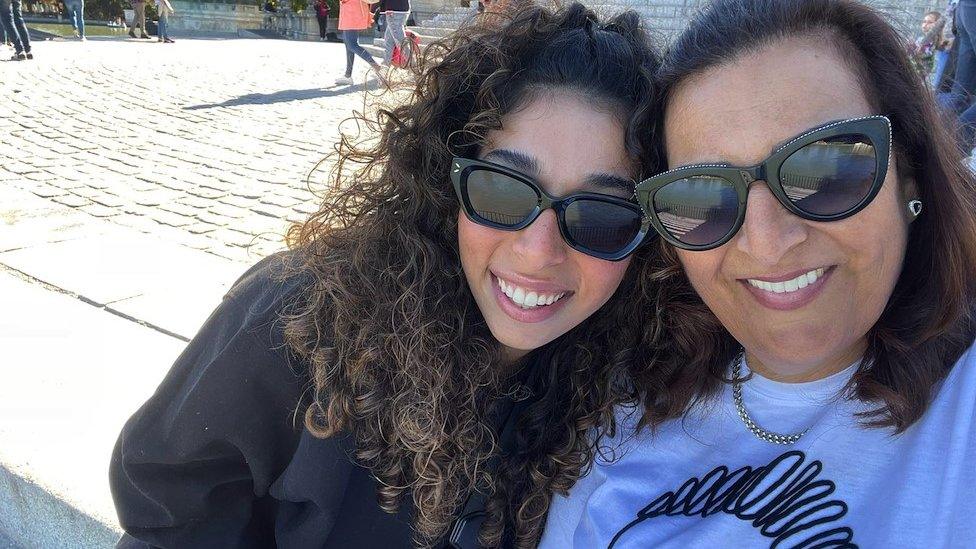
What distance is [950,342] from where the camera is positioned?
1.59 metres

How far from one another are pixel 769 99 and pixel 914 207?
379mm

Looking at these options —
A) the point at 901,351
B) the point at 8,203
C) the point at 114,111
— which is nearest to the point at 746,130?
the point at 901,351

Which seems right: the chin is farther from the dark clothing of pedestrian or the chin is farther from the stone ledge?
the dark clothing of pedestrian

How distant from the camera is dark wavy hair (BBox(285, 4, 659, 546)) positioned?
184 centimetres

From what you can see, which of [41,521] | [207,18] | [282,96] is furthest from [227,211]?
[207,18]

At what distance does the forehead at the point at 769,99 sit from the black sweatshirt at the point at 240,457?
42.8 inches

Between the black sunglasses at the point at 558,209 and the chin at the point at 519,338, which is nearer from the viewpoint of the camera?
the black sunglasses at the point at 558,209

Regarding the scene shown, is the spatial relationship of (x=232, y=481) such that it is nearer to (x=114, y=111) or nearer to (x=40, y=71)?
(x=114, y=111)

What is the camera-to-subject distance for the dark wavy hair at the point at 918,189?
154 centimetres

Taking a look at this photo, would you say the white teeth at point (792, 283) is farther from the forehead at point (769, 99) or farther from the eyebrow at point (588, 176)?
the eyebrow at point (588, 176)

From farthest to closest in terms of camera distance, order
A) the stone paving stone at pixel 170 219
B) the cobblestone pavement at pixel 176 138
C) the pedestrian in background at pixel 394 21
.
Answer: the pedestrian in background at pixel 394 21 → the cobblestone pavement at pixel 176 138 → the stone paving stone at pixel 170 219

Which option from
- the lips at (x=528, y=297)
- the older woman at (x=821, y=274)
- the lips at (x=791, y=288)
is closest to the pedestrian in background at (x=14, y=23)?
the lips at (x=528, y=297)

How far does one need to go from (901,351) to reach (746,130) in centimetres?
56

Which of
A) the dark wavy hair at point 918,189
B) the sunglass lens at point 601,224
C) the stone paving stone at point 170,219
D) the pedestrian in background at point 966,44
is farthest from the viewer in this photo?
the pedestrian in background at point 966,44
